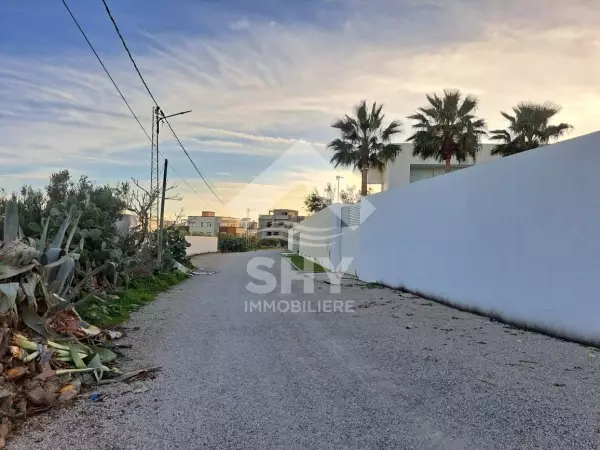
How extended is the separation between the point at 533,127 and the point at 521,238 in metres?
16.9

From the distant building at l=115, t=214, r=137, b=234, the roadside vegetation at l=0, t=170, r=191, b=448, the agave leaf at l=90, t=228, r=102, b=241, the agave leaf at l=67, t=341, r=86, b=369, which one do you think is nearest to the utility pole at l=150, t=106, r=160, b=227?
the distant building at l=115, t=214, r=137, b=234

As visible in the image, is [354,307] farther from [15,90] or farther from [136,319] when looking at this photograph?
[15,90]

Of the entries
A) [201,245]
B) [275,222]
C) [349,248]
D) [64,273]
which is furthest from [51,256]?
[275,222]

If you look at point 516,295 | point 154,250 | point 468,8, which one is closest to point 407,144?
point 154,250

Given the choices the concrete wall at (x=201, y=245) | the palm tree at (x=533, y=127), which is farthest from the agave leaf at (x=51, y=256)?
the concrete wall at (x=201, y=245)

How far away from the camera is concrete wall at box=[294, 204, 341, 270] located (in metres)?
22.4

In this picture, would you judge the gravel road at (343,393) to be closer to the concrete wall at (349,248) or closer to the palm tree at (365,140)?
the concrete wall at (349,248)

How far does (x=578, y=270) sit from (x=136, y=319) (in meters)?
7.75

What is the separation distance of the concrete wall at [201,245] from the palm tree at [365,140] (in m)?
16.4

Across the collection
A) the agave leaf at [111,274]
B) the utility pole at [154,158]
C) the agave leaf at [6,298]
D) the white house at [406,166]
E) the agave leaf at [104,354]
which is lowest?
the agave leaf at [104,354]

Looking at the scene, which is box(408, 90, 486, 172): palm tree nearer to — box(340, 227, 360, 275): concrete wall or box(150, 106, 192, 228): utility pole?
box(340, 227, 360, 275): concrete wall

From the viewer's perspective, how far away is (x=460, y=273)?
388 inches

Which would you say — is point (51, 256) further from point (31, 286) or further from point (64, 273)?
point (31, 286)

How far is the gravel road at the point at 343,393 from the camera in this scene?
3559 mm
